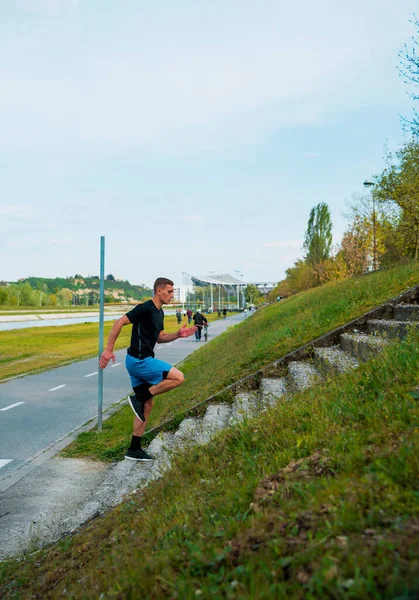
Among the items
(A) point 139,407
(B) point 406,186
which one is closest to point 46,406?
(A) point 139,407

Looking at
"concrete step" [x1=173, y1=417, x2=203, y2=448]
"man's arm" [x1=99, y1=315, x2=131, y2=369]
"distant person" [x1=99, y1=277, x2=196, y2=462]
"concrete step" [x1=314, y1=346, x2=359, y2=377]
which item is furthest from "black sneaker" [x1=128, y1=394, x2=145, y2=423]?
"concrete step" [x1=314, y1=346, x2=359, y2=377]

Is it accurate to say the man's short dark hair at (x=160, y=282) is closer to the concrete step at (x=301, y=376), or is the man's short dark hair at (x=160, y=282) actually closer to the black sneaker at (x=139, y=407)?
the black sneaker at (x=139, y=407)

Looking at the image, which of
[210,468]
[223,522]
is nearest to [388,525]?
[223,522]

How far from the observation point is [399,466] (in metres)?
2.93

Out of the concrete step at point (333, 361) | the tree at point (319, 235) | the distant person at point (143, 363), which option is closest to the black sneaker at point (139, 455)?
the distant person at point (143, 363)

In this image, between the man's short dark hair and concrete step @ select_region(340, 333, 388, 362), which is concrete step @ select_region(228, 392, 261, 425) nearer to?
concrete step @ select_region(340, 333, 388, 362)

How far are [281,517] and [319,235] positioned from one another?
5200 centimetres

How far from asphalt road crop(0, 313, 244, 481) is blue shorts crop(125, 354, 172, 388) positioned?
2.07 metres

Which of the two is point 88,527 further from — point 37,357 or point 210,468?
point 37,357

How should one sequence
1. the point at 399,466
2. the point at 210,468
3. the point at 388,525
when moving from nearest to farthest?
the point at 388,525 < the point at 399,466 < the point at 210,468

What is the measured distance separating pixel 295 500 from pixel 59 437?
664 cm

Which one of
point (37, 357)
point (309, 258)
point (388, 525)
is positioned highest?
point (309, 258)

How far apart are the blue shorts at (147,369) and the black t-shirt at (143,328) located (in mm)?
67

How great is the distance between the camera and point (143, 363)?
22.0ft
